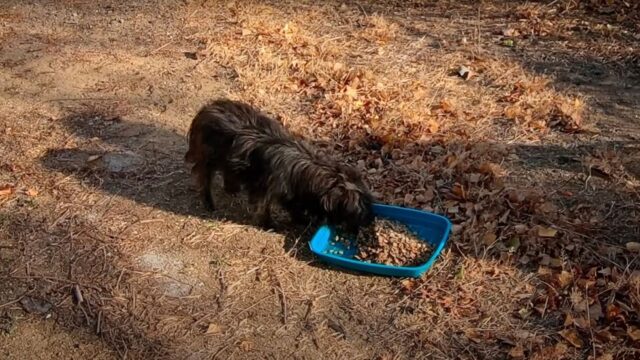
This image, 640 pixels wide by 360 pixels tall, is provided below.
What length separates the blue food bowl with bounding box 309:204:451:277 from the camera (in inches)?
170

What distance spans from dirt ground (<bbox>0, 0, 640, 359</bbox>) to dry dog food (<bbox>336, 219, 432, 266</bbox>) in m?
0.15

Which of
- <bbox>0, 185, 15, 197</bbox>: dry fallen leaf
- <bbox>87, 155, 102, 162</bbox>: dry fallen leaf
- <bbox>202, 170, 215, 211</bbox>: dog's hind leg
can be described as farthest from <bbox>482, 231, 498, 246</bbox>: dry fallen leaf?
<bbox>0, 185, 15, 197</bbox>: dry fallen leaf

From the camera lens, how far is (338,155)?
553 centimetres

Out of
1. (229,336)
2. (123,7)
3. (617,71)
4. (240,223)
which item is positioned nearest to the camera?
(229,336)

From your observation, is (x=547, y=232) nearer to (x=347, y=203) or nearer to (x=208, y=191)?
(x=347, y=203)

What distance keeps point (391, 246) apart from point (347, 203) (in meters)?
0.41

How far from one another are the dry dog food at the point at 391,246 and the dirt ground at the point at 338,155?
6.0 inches

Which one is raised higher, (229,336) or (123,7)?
(123,7)

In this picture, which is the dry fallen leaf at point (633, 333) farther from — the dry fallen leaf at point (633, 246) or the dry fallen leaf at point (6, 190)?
the dry fallen leaf at point (6, 190)

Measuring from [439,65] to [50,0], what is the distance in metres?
5.07

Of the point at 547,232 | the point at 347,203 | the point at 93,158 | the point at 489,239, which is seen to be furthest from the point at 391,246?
the point at 93,158

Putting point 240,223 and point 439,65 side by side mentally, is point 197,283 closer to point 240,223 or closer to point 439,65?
point 240,223

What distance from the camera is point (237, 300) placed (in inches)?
164

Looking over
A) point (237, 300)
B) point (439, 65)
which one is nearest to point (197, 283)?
point (237, 300)
